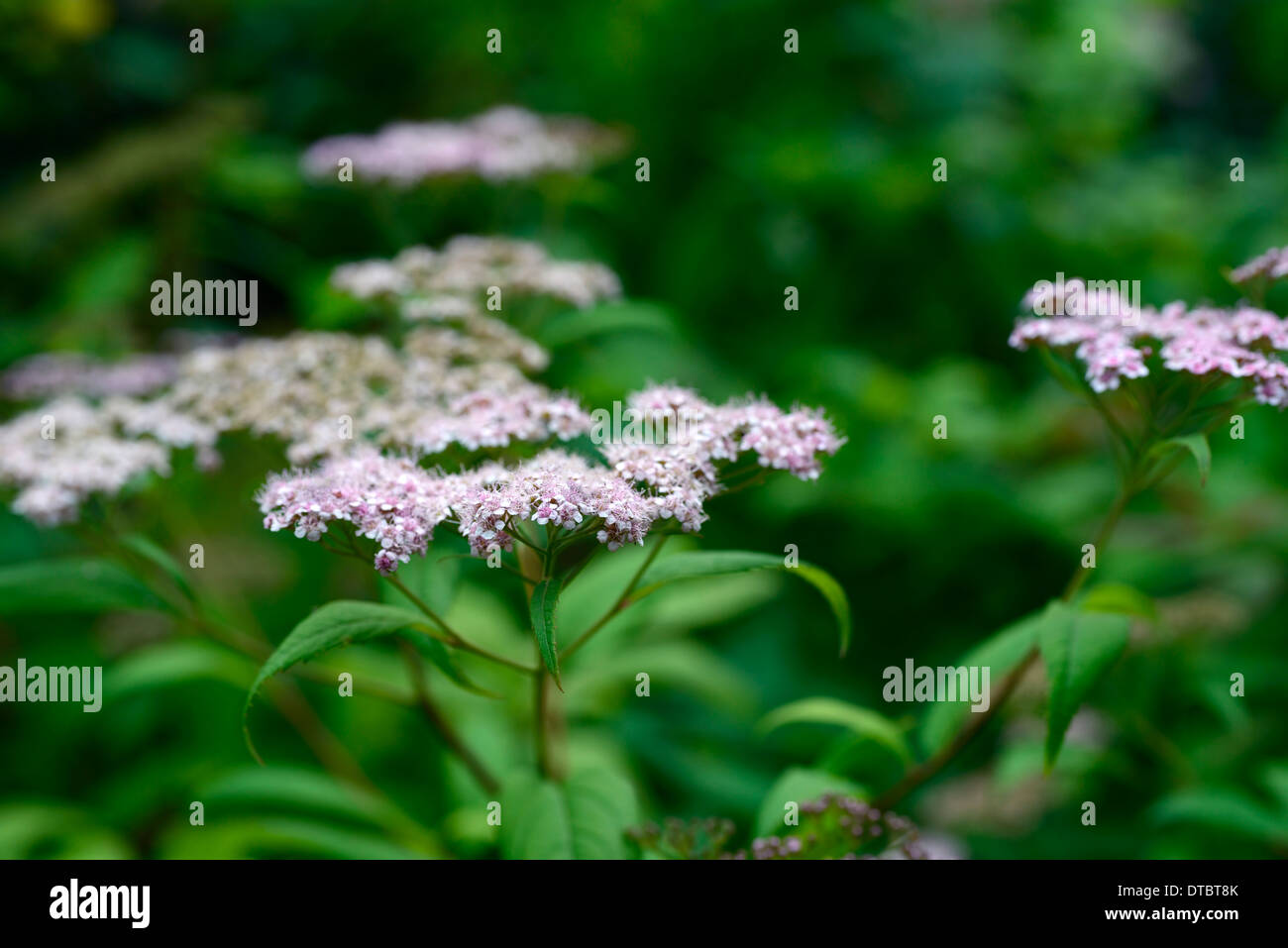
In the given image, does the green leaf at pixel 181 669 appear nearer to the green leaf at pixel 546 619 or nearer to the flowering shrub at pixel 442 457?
→ the flowering shrub at pixel 442 457

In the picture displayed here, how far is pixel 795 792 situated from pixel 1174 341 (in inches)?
44.8

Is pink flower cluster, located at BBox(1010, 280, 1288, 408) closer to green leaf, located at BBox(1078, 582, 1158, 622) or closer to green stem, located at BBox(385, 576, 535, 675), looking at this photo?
green leaf, located at BBox(1078, 582, 1158, 622)

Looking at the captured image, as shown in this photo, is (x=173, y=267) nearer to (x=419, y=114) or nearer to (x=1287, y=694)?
(x=419, y=114)

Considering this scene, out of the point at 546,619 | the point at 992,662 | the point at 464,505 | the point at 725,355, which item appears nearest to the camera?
the point at 546,619

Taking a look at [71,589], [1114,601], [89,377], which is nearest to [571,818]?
→ [1114,601]

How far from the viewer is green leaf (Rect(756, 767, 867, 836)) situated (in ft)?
6.53

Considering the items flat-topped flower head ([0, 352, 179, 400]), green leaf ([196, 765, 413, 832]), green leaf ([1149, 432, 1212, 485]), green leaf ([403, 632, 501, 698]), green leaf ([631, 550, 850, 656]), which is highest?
flat-topped flower head ([0, 352, 179, 400])

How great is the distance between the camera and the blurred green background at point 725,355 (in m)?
3.19

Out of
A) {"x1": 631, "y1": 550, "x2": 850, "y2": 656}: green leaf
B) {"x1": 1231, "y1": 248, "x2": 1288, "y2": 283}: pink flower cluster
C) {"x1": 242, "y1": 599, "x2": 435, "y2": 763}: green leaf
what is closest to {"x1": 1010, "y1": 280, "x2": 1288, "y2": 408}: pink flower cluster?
{"x1": 1231, "y1": 248, "x2": 1288, "y2": 283}: pink flower cluster

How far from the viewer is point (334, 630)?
66.9 inches

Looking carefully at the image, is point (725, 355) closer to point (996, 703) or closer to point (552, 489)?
point (996, 703)

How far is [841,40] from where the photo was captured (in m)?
5.21

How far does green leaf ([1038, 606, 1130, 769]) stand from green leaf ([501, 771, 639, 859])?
30.3 inches

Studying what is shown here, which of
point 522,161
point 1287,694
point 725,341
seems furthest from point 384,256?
point 1287,694
